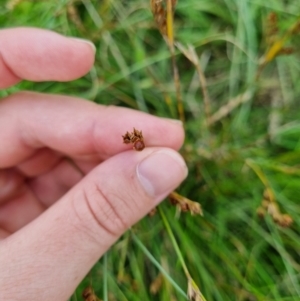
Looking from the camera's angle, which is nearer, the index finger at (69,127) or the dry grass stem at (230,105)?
the index finger at (69,127)

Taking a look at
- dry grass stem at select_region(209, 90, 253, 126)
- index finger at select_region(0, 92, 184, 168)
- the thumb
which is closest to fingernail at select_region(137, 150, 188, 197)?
the thumb

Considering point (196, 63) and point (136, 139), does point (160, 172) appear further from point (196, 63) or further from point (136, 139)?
point (196, 63)

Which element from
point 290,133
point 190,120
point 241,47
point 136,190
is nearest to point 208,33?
point 241,47

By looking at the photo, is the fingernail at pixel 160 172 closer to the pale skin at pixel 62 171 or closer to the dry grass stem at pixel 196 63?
the pale skin at pixel 62 171

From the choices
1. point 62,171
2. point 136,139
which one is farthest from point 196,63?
point 62,171

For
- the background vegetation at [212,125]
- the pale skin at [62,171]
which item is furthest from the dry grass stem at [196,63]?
Result: the pale skin at [62,171]

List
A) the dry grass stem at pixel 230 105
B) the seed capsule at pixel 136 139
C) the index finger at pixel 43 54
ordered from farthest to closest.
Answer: the dry grass stem at pixel 230 105
the index finger at pixel 43 54
the seed capsule at pixel 136 139

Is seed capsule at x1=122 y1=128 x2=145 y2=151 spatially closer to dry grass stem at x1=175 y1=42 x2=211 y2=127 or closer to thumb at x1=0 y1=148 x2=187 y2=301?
thumb at x1=0 y1=148 x2=187 y2=301
